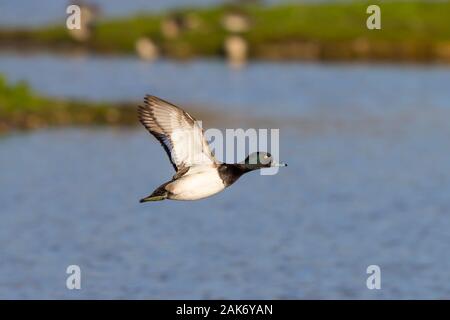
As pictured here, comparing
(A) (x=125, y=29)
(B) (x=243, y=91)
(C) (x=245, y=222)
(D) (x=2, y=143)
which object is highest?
(A) (x=125, y=29)

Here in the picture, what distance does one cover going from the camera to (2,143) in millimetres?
→ 40000

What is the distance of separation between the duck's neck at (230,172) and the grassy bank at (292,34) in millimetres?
52277

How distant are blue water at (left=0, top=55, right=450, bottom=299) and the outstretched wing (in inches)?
261

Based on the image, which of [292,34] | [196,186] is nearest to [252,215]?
[196,186]

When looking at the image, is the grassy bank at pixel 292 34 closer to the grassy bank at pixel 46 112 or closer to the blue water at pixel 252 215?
the blue water at pixel 252 215

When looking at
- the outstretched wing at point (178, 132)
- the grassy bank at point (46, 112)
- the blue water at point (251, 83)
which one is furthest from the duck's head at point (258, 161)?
the blue water at point (251, 83)

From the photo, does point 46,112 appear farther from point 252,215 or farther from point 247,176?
point 252,215

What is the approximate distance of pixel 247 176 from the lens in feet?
119

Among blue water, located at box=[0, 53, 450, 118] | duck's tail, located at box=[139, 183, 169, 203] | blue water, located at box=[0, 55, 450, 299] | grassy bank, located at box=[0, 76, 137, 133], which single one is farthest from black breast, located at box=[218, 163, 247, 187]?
blue water, located at box=[0, 53, 450, 118]

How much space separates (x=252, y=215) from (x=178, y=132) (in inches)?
546

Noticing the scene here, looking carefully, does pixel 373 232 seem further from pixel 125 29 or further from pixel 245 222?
pixel 125 29

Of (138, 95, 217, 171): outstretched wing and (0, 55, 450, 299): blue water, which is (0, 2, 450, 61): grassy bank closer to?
(0, 55, 450, 299): blue water
